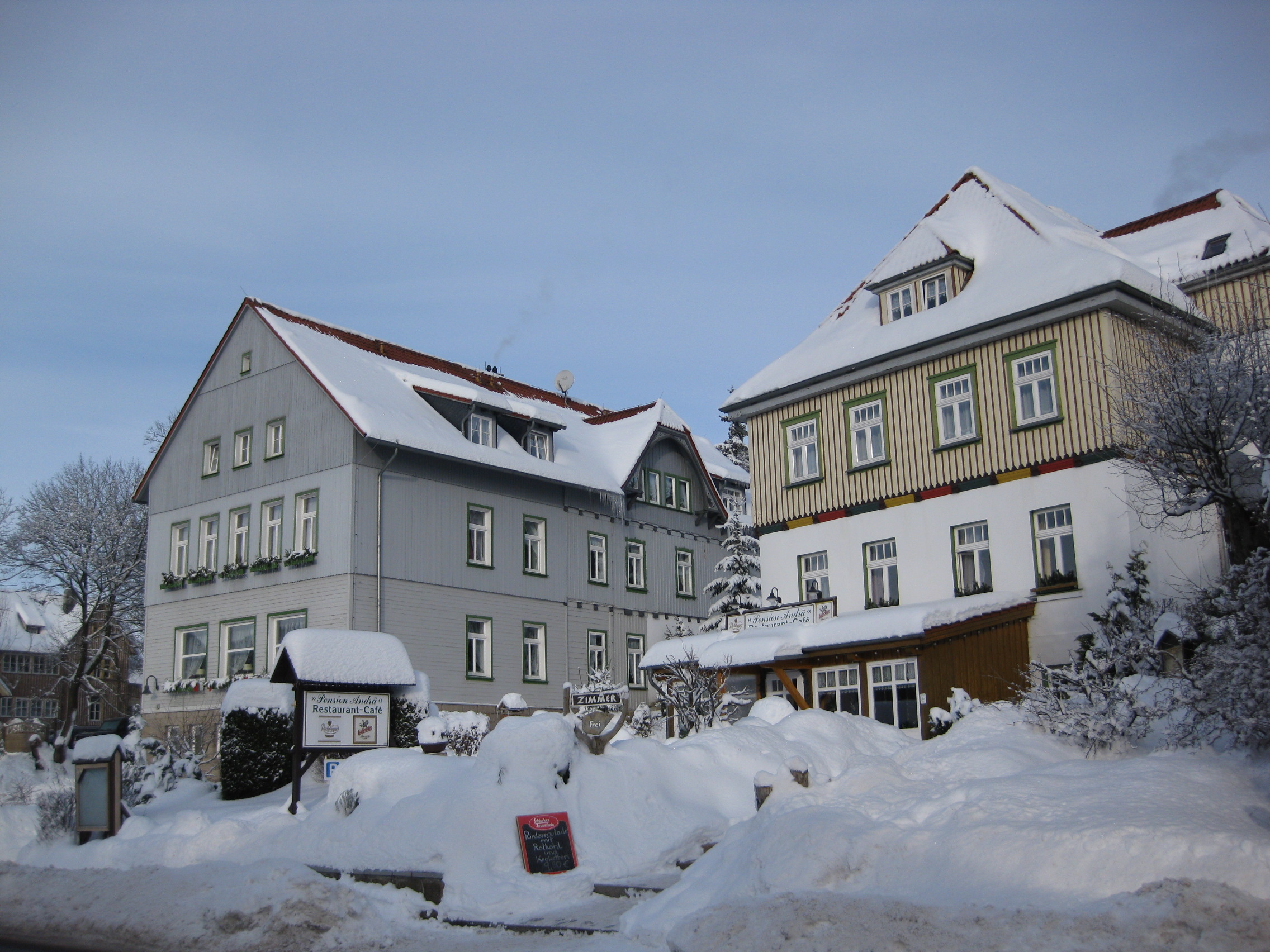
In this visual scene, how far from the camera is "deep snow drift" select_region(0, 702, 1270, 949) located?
8078mm

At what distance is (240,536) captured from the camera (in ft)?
107

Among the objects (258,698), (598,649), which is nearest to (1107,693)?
(258,698)

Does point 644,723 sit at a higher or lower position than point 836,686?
lower

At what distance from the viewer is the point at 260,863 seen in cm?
1214

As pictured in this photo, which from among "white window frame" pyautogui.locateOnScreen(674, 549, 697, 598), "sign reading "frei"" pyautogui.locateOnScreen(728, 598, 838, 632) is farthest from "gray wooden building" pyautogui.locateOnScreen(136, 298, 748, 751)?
"sign reading "frei"" pyautogui.locateOnScreen(728, 598, 838, 632)

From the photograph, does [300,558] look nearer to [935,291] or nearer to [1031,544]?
[935,291]

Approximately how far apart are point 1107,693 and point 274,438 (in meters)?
24.5

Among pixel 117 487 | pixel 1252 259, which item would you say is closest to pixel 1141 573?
pixel 1252 259

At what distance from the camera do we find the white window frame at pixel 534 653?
1307 inches

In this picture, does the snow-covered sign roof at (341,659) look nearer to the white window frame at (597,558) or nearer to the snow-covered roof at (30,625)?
the white window frame at (597,558)

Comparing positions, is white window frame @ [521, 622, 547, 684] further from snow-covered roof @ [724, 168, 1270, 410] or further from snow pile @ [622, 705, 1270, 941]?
snow pile @ [622, 705, 1270, 941]

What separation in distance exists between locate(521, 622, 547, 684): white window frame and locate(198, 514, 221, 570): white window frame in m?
8.91

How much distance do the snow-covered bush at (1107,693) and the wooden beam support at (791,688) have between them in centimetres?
614

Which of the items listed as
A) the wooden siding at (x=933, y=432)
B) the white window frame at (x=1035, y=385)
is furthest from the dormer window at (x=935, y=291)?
the white window frame at (x=1035, y=385)
